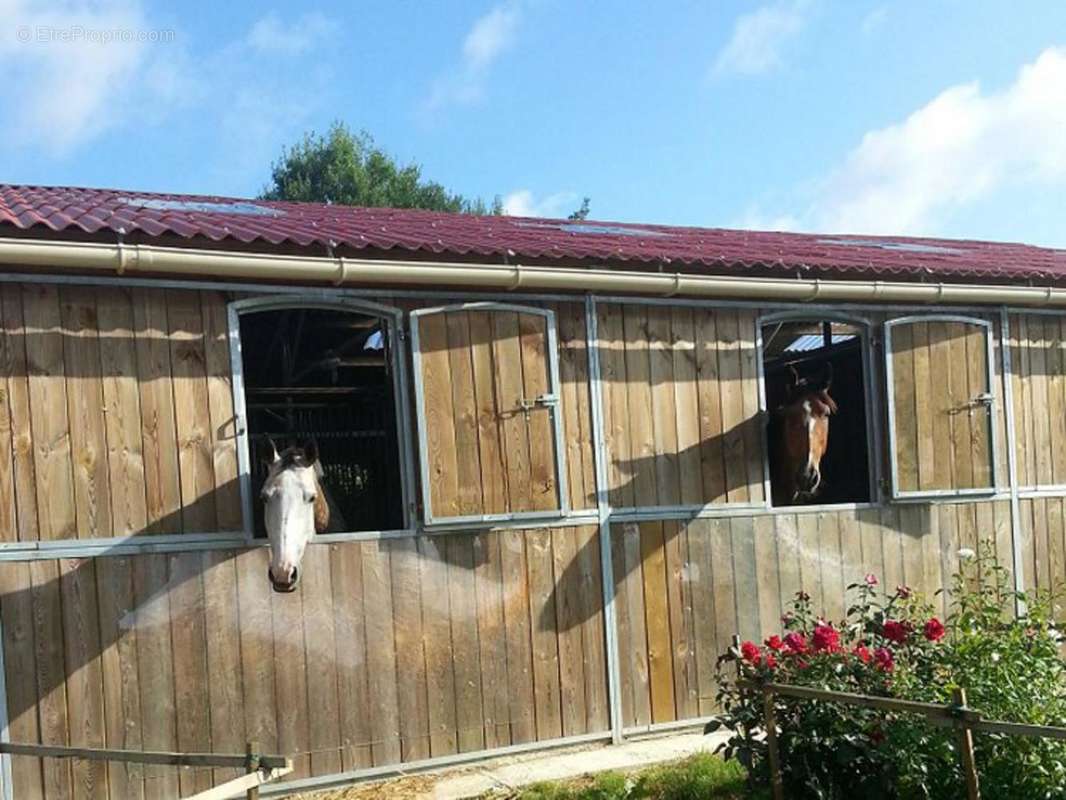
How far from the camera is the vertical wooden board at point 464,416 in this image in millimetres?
6246

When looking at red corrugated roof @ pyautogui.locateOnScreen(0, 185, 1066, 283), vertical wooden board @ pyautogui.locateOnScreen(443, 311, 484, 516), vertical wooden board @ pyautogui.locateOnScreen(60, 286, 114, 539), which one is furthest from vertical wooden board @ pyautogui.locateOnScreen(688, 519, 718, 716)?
vertical wooden board @ pyautogui.locateOnScreen(60, 286, 114, 539)

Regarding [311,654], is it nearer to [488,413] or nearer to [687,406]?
[488,413]

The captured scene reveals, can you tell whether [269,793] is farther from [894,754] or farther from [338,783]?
[894,754]

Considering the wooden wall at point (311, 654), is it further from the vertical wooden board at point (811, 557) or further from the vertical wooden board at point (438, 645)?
the vertical wooden board at point (811, 557)

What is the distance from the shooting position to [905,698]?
4.52m

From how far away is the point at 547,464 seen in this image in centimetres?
652

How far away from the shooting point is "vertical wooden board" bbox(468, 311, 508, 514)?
632 cm

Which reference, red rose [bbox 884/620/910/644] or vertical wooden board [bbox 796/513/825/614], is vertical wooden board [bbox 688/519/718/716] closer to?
vertical wooden board [bbox 796/513/825/614]

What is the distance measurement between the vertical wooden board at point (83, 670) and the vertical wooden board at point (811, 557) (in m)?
4.61

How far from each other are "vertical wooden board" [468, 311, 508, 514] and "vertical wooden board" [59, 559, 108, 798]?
2.26 meters

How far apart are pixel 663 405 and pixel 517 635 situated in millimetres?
1816

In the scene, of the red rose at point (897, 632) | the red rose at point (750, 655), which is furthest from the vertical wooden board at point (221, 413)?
the red rose at point (897, 632)

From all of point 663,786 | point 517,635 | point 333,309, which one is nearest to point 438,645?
point 517,635

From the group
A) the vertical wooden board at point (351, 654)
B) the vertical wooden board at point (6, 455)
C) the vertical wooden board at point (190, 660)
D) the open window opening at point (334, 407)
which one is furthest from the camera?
the open window opening at point (334, 407)
